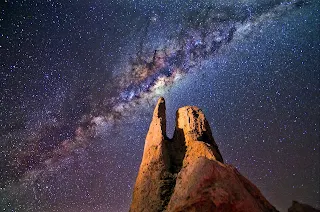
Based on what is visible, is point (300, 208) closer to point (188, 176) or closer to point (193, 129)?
point (193, 129)

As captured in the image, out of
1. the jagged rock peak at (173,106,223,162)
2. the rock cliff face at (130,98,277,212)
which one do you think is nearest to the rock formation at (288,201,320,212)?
the jagged rock peak at (173,106,223,162)

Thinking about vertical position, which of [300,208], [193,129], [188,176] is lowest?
[300,208]

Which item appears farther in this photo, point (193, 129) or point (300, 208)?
point (300, 208)

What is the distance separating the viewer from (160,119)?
1897cm

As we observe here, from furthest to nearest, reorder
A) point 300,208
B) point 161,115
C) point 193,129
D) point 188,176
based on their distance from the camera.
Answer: point 300,208
point 161,115
point 193,129
point 188,176

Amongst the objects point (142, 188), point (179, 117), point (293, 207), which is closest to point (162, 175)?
point (142, 188)

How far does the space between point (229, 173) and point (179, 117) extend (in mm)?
8612

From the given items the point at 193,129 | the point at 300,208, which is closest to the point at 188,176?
the point at 193,129

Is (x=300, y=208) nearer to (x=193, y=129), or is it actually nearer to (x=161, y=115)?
(x=193, y=129)

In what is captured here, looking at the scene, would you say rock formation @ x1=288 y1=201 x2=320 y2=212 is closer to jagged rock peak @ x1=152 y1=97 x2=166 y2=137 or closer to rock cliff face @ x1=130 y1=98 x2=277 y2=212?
rock cliff face @ x1=130 y1=98 x2=277 y2=212

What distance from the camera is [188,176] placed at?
11734 mm

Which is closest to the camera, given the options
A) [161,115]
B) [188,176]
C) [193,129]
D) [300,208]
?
[188,176]

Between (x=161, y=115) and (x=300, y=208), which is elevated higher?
(x=161, y=115)

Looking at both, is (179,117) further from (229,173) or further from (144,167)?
(229,173)
